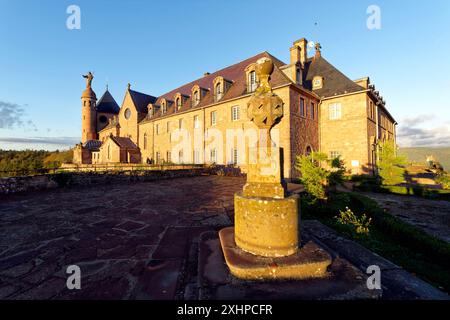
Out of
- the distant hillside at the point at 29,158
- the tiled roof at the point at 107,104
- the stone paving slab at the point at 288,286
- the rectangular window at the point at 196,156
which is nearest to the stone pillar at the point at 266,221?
the stone paving slab at the point at 288,286

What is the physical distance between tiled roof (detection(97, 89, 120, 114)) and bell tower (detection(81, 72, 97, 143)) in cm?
372

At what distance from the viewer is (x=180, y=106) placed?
26219 mm

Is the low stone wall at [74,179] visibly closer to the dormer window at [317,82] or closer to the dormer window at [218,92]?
the dormer window at [218,92]

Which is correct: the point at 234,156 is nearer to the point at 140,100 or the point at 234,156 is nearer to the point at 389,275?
the point at 389,275

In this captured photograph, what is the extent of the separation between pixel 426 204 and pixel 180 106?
984 inches

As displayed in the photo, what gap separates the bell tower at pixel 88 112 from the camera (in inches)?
1747

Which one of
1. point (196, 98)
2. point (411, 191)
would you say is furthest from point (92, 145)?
point (411, 191)

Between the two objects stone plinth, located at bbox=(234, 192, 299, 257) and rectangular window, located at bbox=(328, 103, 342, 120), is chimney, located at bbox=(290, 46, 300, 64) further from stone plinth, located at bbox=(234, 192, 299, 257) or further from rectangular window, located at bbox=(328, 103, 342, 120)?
stone plinth, located at bbox=(234, 192, 299, 257)

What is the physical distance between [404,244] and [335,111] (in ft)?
58.0

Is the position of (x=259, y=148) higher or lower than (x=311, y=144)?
lower

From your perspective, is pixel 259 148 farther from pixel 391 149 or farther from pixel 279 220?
pixel 391 149

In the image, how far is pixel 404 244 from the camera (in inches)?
181

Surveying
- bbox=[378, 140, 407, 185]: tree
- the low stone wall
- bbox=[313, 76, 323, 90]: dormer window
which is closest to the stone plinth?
the low stone wall
